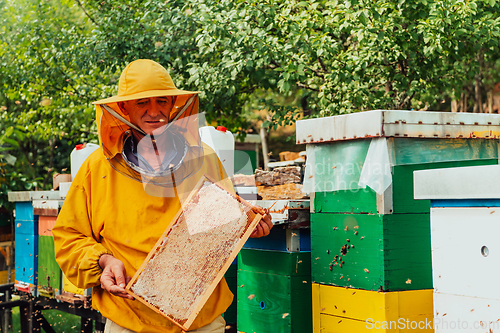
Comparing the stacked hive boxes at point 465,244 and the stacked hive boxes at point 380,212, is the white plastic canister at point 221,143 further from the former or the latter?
the stacked hive boxes at point 465,244

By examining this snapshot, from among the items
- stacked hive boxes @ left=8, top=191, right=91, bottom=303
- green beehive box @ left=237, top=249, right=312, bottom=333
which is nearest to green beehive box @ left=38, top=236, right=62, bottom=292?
stacked hive boxes @ left=8, top=191, right=91, bottom=303

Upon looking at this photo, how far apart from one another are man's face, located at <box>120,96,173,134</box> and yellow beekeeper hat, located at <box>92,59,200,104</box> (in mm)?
50

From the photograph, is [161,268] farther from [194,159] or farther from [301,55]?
[301,55]

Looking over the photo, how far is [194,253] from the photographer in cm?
189

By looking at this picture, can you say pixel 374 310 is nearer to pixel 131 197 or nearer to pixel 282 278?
pixel 282 278

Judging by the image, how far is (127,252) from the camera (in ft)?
6.37

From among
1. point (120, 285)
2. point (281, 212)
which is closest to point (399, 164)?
point (281, 212)

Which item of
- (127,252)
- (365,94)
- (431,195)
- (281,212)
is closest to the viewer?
(431,195)

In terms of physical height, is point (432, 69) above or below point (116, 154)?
above

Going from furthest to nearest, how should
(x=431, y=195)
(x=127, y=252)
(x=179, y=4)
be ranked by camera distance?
(x=179, y=4)
(x=127, y=252)
(x=431, y=195)

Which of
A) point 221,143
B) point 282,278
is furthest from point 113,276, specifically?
point 221,143

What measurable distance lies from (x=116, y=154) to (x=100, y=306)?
62cm

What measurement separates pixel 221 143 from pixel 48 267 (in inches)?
77.0

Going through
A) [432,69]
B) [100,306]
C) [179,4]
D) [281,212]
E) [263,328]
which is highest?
[179,4]
